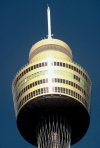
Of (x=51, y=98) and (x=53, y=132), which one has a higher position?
(x=51, y=98)

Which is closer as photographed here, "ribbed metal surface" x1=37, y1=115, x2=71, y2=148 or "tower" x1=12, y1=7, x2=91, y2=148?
"tower" x1=12, y1=7, x2=91, y2=148

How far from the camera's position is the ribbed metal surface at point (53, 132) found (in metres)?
148

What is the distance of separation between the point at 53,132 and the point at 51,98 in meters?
13.2

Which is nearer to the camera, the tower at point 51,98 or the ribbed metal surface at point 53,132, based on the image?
the tower at point 51,98

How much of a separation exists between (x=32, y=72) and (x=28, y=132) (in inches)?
816

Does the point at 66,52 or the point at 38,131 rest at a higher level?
the point at 66,52

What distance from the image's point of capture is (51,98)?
5561 inches

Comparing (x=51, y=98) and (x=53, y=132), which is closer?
(x=51, y=98)

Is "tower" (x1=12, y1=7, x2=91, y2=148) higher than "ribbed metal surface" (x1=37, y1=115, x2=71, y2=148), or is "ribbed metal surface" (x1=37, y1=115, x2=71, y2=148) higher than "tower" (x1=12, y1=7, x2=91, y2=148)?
"tower" (x1=12, y1=7, x2=91, y2=148)

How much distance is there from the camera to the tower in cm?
14100

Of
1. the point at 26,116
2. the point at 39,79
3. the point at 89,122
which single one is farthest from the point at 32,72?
the point at 89,122

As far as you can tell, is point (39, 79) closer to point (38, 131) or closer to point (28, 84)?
point (28, 84)

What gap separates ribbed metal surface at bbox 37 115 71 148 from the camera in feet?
486

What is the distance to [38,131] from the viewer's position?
150 metres
